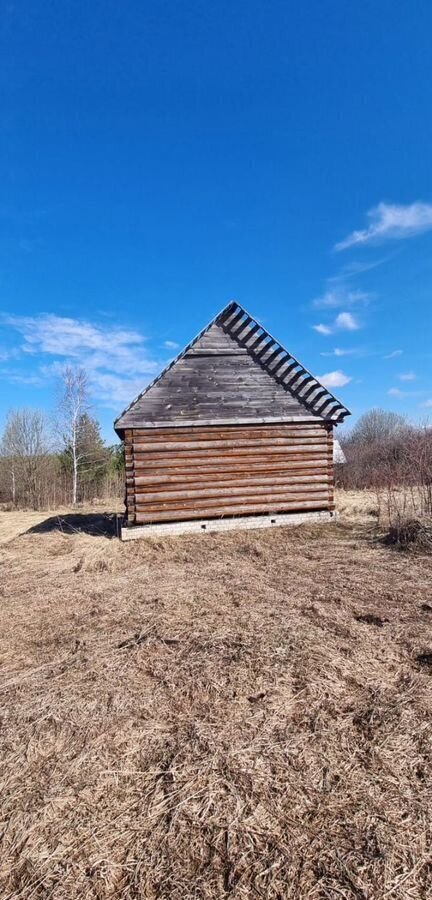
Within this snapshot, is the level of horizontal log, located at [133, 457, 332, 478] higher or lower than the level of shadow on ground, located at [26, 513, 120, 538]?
higher

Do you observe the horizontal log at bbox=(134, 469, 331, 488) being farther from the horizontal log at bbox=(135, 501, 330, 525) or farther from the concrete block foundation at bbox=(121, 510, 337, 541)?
the concrete block foundation at bbox=(121, 510, 337, 541)

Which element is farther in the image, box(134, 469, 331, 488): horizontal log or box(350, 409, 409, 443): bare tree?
box(350, 409, 409, 443): bare tree

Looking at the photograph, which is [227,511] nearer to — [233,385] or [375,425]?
[233,385]

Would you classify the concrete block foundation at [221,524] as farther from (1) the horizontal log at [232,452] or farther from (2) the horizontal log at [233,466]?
(1) the horizontal log at [232,452]

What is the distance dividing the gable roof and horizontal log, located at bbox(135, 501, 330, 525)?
8.26 feet

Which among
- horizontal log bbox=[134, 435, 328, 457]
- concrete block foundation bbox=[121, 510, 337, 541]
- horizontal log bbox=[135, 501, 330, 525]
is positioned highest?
horizontal log bbox=[134, 435, 328, 457]

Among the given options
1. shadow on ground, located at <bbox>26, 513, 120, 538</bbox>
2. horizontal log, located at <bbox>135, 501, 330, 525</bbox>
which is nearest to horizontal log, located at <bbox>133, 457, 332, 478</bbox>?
horizontal log, located at <bbox>135, 501, 330, 525</bbox>

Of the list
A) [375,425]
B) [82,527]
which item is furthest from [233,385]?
[375,425]

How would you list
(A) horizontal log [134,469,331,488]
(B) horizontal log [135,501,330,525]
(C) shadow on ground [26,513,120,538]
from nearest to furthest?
(B) horizontal log [135,501,330,525], (A) horizontal log [134,469,331,488], (C) shadow on ground [26,513,120,538]

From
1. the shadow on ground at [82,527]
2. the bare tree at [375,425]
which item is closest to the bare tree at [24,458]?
the shadow on ground at [82,527]

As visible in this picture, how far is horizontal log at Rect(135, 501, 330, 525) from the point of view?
40.3 ft

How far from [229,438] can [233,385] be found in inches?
63.4

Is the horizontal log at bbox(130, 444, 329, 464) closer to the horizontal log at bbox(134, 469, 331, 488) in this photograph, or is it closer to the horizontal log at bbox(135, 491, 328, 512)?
the horizontal log at bbox(134, 469, 331, 488)

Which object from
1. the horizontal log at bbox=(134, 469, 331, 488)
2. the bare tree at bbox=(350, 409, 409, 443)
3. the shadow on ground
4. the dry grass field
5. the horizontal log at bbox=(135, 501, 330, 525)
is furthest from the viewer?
the bare tree at bbox=(350, 409, 409, 443)
